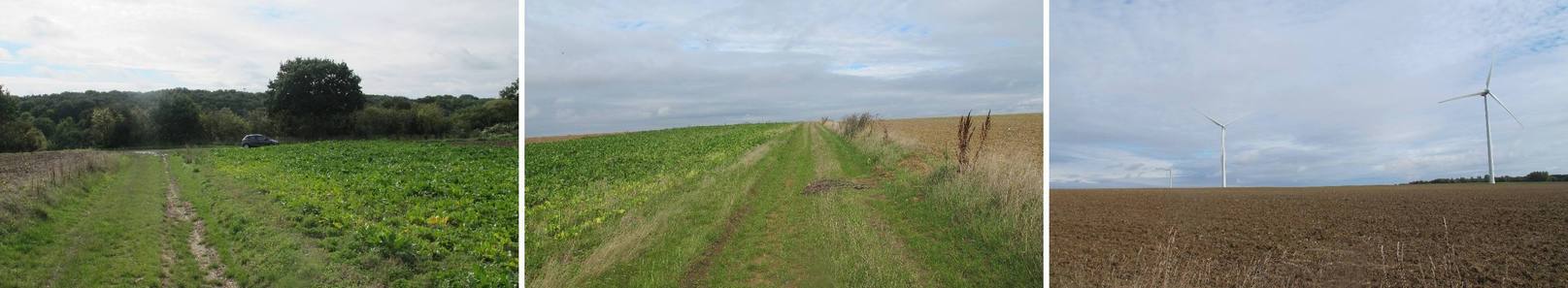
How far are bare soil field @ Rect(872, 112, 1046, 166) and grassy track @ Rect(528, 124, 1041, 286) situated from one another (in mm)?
396

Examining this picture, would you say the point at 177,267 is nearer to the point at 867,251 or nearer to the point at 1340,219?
the point at 867,251

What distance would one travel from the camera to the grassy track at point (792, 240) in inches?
134

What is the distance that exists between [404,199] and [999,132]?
595 centimetres

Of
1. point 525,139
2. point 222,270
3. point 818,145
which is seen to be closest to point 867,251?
point 818,145

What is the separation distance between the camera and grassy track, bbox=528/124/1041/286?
3.41 meters

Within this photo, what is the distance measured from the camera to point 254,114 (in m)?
5.52

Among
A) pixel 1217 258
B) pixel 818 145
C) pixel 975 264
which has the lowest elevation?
pixel 1217 258

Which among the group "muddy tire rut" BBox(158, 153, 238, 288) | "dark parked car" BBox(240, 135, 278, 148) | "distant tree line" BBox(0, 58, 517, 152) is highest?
"distant tree line" BBox(0, 58, 517, 152)

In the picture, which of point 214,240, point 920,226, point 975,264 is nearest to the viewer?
point 975,264

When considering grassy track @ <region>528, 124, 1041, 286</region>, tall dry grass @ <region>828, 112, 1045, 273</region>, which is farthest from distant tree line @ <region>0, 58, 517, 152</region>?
tall dry grass @ <region>828, 112, 1045, 273</region>

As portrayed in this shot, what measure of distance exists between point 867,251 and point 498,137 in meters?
2.86

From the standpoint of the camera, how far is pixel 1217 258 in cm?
888

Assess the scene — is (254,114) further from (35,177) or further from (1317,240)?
(1317,240)

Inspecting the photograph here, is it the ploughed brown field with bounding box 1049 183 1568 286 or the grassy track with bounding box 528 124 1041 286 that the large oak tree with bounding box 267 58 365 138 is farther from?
the ploughed brown field with bounding box 1049 183 1568 286
